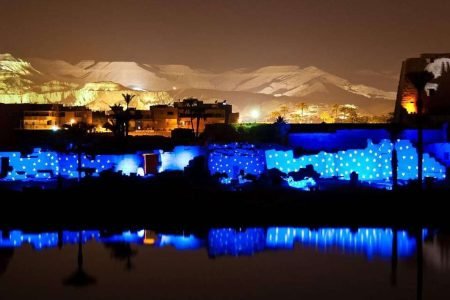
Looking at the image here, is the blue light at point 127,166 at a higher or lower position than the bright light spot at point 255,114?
lower

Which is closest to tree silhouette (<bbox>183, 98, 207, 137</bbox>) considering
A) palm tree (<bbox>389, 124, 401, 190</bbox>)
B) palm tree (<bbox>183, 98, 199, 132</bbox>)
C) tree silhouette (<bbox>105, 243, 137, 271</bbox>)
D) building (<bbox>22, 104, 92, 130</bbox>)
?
palm tree (<bbox>183, 98, 199, 132</bbox>)

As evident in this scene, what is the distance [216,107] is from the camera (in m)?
39.0

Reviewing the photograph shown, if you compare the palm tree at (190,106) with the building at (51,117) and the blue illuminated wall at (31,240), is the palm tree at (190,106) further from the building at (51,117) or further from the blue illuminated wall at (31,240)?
the blue illuminated wall at (31,240)

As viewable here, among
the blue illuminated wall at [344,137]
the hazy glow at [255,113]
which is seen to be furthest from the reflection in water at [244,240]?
the hazy glow at [255,113]

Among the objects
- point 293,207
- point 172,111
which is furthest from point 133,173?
point 172,111

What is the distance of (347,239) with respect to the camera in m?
18.1

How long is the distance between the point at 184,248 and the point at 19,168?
9.33m

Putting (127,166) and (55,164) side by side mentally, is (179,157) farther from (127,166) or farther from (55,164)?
(55,164)

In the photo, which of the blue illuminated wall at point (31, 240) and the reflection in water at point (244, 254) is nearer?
the reflection in water at point (244, 254)

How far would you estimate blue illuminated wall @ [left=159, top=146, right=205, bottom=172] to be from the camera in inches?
1002

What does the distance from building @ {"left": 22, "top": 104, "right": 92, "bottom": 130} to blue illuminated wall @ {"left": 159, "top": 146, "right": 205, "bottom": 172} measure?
12261 millimetres

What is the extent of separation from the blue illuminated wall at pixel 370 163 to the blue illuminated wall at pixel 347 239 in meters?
4.95

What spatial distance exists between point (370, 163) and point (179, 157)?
20.6ft

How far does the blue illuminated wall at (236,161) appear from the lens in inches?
953
